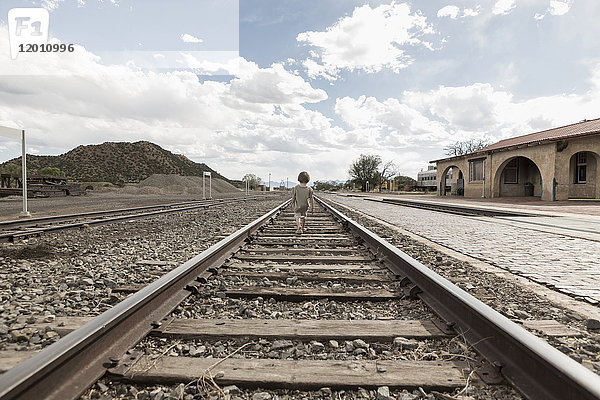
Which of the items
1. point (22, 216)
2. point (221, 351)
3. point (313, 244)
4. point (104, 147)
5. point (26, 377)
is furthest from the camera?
point (104, 147)

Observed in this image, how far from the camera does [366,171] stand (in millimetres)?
84312

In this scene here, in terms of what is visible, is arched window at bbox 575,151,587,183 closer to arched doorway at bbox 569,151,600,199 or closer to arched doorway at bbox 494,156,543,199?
arched doorway at bbox 569,151,600,199

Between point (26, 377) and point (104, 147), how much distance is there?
3592 inches

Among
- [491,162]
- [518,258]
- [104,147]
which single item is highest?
[104,147]

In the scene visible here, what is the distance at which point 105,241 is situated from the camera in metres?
5.88

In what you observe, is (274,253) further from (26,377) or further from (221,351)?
(26,377)

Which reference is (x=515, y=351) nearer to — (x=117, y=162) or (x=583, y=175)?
(x=583, y=175)

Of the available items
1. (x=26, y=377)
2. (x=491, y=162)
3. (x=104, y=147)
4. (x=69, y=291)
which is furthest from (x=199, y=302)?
(x=104, y=147)

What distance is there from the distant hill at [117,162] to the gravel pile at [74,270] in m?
60.9

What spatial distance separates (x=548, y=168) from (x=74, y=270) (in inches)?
1038

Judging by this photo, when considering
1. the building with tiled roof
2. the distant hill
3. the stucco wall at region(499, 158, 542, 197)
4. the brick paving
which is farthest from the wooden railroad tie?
the distant hill

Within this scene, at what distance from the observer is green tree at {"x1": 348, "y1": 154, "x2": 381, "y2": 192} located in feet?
274

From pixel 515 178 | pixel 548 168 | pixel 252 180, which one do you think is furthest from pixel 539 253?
pixel 252 180

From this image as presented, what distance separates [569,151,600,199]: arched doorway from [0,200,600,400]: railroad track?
2624cm
